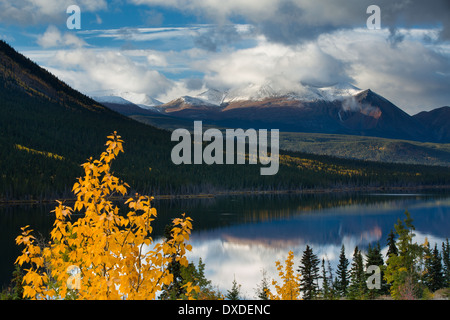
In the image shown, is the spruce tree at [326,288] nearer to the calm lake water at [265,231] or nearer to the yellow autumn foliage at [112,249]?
the calm lake water at [265,231]

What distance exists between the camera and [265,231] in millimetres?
90562

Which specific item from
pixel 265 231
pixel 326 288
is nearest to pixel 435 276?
pixel 326 288

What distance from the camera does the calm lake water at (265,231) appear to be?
57.3 metres

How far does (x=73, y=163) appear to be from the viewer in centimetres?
17812

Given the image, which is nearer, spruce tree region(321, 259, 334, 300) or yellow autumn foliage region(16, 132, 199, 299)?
yellow autumn foliage region(16, 132, 199, 299)

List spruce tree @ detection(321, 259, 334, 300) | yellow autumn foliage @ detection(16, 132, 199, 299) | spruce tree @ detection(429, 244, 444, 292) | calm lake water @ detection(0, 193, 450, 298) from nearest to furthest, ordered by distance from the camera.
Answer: yellow autumn foliage @ detection(16, 132, 199, 299)
spruce tree @ detection(321, 259, 334, 300)
spruce tree @ detection(429, 244, 444, 292)
calm lake water @ detection(0, 193, 450, 298)

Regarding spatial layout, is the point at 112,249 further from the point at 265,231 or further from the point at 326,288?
the point at 265,231

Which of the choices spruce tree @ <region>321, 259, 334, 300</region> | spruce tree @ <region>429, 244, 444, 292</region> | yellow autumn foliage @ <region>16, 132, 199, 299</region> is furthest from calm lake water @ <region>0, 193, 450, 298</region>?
yellow autumn foliage @ <region>16, 132, 199, 299</region>

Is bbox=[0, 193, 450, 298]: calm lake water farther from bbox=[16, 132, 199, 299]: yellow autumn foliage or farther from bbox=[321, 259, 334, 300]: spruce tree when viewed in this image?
bbox=[16, 132, 199, 299]: yellow autumn foliage

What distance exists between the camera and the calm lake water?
188ft

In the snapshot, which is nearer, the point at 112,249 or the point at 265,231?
the point at 112,249

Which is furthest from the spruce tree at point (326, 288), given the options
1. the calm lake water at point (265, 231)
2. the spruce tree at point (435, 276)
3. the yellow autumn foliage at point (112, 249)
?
the yellow autumn foliage at point (112, 249)

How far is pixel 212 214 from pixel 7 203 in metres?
55.7

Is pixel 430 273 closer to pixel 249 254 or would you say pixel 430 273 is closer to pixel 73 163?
pixel 249 254
